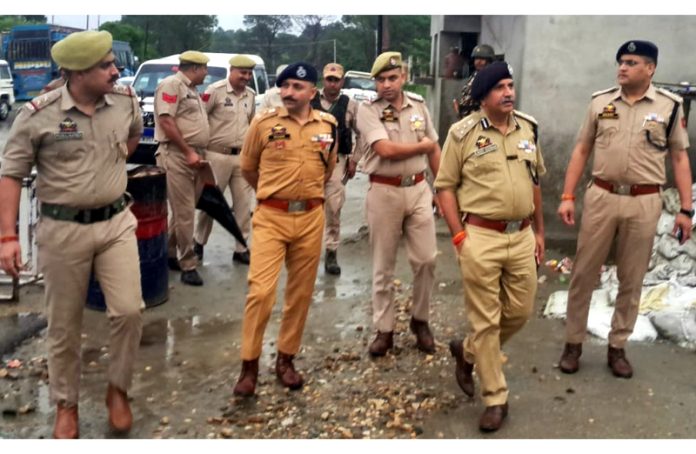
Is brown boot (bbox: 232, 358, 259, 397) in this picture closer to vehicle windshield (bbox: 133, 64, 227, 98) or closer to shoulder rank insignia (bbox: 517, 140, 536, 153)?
shoulder rank insignia (bbox: 517, 140, 536, 153)

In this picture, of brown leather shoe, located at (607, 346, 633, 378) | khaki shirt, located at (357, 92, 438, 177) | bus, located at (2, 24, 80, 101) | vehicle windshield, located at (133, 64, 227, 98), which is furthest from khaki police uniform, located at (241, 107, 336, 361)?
bus, located at (2, 24, 80, 101)

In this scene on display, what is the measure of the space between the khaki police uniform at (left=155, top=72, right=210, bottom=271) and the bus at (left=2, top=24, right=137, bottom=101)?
2646 cm

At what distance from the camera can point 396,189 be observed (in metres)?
4.92

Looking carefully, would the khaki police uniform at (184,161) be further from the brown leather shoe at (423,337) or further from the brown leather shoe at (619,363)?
the brown leather shoe at (619,363)

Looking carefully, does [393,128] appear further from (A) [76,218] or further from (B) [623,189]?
(A) [76,218]

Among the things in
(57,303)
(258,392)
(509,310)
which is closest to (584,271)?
(509,310)

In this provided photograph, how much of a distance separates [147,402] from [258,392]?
0.65 meters

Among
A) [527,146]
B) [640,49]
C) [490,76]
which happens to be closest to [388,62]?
[490,76]

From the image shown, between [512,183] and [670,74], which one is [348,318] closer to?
[512,183]

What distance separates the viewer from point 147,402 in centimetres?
433

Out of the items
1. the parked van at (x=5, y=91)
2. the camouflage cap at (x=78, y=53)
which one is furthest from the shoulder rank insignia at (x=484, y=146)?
the parked van at (x=5, y=91)

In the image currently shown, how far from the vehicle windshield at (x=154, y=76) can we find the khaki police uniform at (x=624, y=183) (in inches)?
377

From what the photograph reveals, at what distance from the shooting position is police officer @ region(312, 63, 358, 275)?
690 centimetres

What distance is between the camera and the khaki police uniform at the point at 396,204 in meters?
4.92
